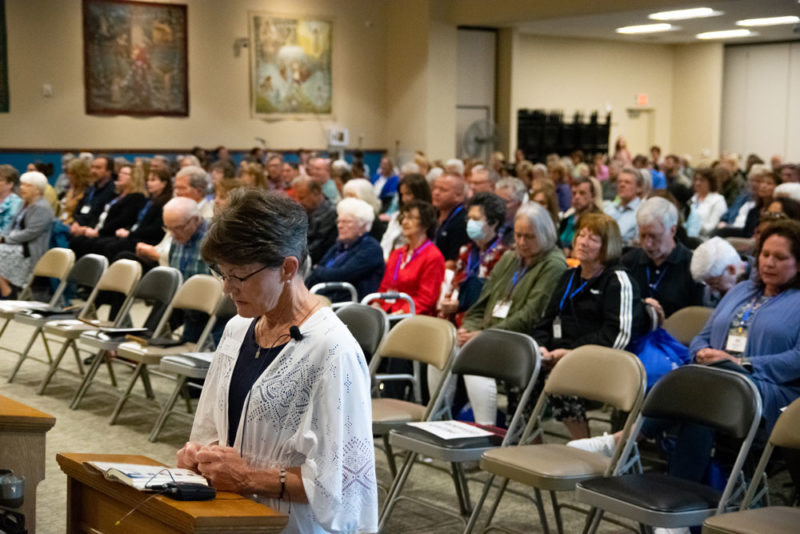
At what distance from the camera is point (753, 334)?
4398mm

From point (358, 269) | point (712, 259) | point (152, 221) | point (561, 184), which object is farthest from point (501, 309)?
point (561, 184)

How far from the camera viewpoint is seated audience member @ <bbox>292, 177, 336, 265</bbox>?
802 centimetres

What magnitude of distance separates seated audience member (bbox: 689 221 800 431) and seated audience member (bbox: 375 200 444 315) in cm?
184

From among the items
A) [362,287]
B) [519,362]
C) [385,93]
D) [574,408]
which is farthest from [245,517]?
[385,93]

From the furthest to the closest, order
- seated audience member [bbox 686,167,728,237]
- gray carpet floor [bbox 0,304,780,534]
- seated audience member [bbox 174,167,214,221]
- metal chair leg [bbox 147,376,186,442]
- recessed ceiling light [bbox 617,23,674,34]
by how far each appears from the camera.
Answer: recessed ceiling light [bbox 617,23,674,34] < seated audience member [bbox 686,167,728,237] < seated audience member [bbox 174,167,214,221] < metal chair leg [bbox 147,376,186,442] < gray carpet floor [bbox 0,304,780,534]

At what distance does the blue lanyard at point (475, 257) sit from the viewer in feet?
20.4

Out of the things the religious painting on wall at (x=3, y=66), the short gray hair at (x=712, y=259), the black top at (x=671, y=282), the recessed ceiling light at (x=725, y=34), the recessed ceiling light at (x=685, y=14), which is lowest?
the black top at (x=671, y=282)

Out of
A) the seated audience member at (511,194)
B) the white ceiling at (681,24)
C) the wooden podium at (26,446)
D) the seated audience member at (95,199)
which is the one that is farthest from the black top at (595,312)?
the white ceiling at (681,24)

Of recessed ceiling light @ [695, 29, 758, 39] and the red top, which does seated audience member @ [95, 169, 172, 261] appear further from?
recessed ceiling light @ [695, 29, 758, 39]

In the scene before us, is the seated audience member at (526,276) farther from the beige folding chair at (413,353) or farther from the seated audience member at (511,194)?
the seated audience member at (511,194)

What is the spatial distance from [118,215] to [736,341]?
22.0ft

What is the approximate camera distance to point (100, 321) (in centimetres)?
675

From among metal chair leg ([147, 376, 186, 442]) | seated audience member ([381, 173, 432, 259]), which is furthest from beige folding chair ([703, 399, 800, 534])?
seated audience member ([381, 173, 432, 259])

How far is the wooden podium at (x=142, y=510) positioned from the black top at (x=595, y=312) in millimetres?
2893
